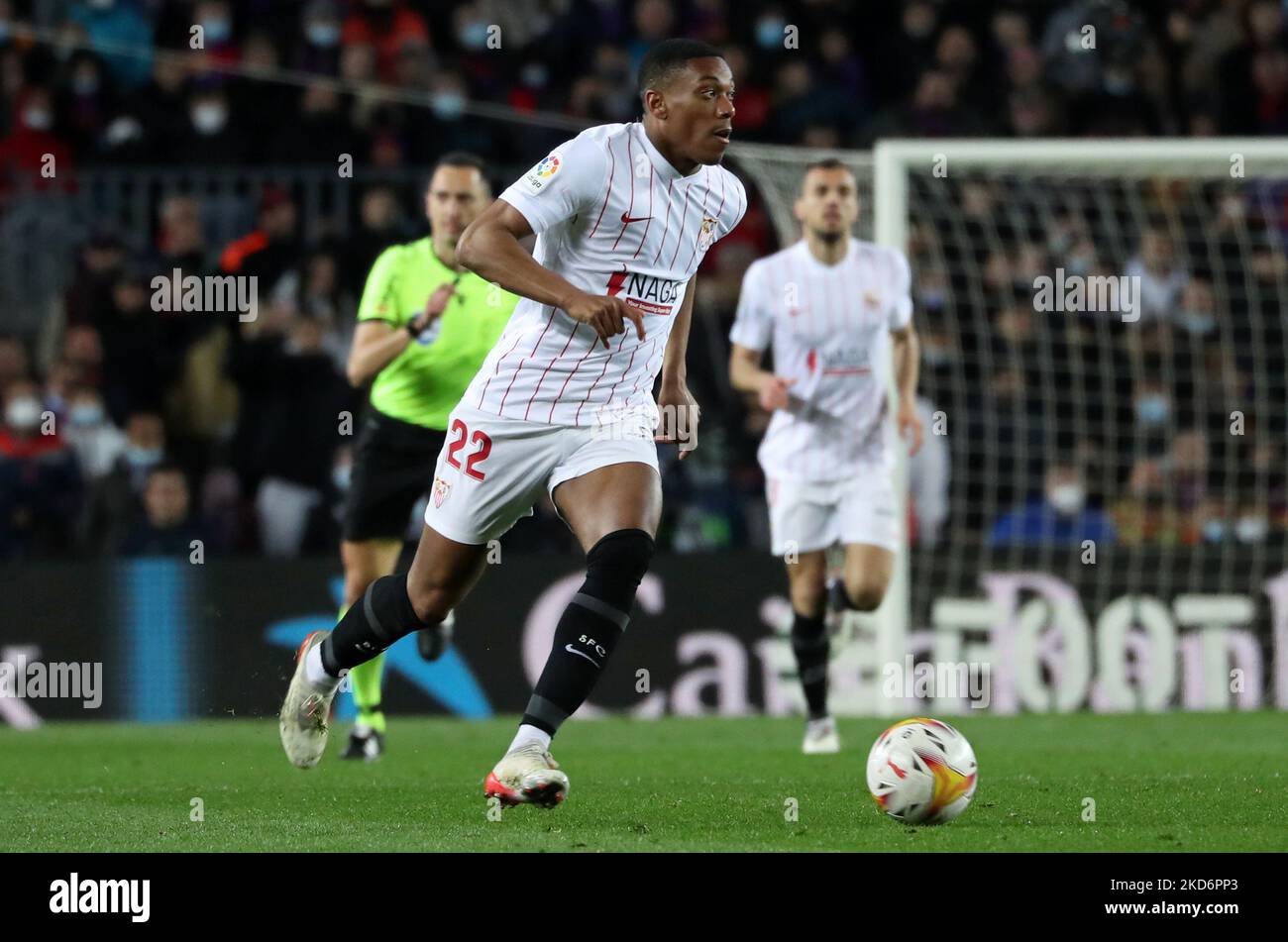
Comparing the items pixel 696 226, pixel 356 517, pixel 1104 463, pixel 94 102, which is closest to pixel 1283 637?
pixel 1104 463

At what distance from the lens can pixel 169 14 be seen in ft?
49.9

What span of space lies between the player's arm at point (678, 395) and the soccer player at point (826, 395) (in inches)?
96.9

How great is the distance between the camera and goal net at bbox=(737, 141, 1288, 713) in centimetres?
1179

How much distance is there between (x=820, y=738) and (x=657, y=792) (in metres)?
2.06

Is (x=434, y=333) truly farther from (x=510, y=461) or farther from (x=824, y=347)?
(x=510, y=461)

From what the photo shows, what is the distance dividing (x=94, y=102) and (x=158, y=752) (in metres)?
6.83

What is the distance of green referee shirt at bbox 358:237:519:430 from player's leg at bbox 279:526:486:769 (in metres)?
2.12

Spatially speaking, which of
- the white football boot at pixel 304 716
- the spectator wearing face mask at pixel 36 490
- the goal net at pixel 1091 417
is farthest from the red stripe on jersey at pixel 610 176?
the spectator wearing face mask at pixel 36 490

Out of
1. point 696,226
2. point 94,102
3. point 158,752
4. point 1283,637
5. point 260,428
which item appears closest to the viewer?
point 696,226

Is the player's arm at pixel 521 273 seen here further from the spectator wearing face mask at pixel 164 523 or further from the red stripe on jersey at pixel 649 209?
the spectator wearing face mask at pixel 164 523

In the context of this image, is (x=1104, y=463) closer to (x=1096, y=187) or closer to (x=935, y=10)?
(x=1096, y=187)

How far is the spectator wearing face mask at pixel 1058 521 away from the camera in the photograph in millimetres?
12277

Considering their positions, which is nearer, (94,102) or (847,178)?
(847,178)

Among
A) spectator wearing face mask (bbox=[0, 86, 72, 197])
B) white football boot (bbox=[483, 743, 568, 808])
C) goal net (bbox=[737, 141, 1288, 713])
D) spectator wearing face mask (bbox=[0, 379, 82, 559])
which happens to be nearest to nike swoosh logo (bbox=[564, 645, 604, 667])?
white football boot (bbox=[483, 743, 568, 808])
